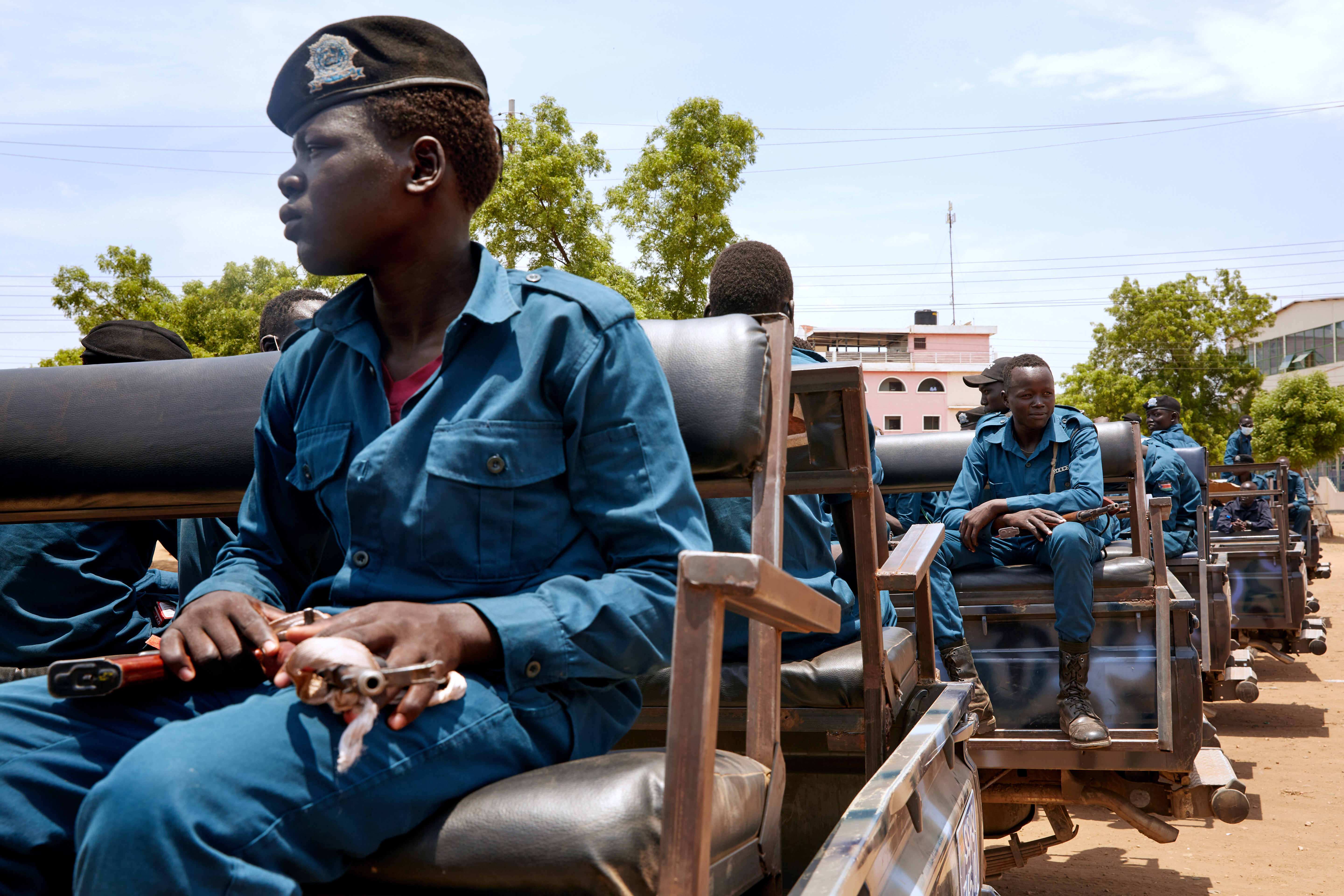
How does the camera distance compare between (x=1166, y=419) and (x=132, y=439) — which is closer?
(x=132, y=439)

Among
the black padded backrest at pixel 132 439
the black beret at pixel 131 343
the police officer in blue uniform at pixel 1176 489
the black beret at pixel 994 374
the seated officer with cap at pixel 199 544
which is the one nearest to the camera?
the black padded backrest at pixel 132 439

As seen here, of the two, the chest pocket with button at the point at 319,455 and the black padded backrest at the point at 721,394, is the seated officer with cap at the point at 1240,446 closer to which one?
the black padded backrest at the point at 721,394

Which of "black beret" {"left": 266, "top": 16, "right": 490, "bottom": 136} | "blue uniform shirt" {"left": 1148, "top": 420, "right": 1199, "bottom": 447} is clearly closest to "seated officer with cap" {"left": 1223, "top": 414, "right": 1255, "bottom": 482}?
"blue uniform shirt" {"left": 1148, "top": 420, "right": 1199, "bottom": 447}

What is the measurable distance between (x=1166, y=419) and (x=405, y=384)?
10.9m

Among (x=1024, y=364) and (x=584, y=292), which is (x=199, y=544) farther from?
(x=1024, y=364)

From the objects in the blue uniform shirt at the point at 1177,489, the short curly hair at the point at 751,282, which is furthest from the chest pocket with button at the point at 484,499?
the blue uniform shirt at the point at 1177,489

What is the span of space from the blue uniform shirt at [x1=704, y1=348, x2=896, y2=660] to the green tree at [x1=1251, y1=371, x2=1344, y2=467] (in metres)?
32.7

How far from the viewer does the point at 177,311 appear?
23094 millimetres

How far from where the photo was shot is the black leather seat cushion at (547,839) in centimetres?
129

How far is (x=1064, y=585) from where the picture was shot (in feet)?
16.5

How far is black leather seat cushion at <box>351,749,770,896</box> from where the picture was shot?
1291 millimetres

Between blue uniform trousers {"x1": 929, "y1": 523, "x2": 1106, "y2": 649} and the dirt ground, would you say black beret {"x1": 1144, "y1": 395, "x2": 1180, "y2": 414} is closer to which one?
the dirt ground

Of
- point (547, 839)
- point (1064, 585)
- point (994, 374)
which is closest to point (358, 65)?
point (547, 839)

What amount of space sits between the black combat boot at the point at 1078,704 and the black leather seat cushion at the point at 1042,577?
299 mm
